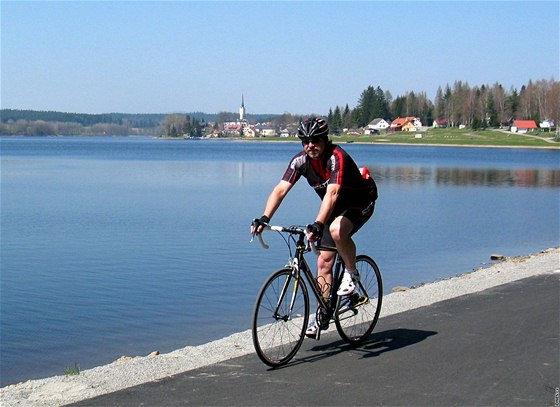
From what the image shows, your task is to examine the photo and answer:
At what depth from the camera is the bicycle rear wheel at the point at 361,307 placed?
732cm

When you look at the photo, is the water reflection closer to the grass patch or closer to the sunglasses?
the sunglasses

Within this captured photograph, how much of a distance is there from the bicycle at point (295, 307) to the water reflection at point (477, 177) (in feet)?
140

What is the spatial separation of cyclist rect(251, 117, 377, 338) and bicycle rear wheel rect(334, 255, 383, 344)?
18cm

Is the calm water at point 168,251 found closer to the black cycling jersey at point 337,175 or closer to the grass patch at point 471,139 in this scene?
the black cycling jersey at point 337,175

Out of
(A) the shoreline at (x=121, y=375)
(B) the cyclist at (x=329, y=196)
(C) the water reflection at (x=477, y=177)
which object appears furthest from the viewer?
(C) the water reflection at (x=477, y=177)

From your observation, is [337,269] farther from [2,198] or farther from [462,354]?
[2,198]

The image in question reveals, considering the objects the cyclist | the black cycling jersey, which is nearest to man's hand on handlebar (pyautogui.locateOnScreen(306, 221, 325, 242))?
the cyclist

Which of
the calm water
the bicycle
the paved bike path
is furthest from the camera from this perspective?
the calm water

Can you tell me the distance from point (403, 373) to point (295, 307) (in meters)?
1.04

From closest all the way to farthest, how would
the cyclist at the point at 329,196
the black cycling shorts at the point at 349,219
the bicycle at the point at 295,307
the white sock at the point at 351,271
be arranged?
the bicycle at the point at 295,307 < the cyclist at the point at 329,196 < the black cycling shorts at the point at 349,219 < the white sock at the point at 351,271

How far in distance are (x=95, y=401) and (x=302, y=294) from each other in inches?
76.3

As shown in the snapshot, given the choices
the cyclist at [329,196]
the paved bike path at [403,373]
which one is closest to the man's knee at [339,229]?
the cyclist at [329,196]

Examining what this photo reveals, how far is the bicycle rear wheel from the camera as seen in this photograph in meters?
7.32

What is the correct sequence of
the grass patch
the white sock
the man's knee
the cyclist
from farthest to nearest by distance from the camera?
the grass patch
the white sock
the man's knee
the cyclist
